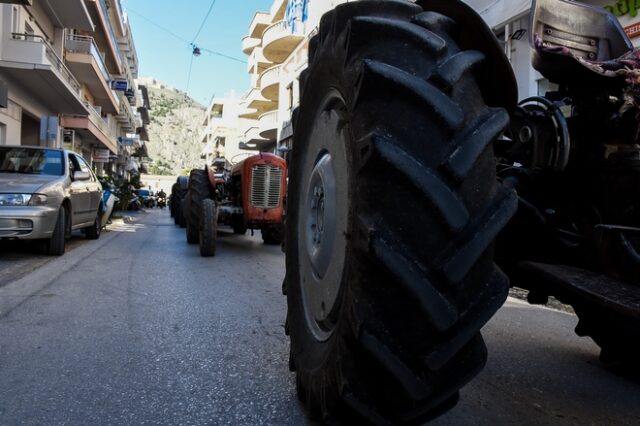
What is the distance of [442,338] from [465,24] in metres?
0.98

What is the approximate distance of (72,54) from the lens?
2278 centimetres

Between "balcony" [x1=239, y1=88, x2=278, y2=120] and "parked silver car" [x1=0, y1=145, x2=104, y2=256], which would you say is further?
"balcony" [x1=239, y1=88, x2=278, y2=120]

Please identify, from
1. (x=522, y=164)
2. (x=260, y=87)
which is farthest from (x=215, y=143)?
(x=522, y=164)

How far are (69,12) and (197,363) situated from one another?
20819mm

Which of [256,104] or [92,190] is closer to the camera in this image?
[92,190]

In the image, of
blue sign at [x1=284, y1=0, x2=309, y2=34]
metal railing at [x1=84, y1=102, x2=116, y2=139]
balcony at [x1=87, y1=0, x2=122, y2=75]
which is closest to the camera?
metal railing at [x1=84, y1=102, x2=116, y2=139]

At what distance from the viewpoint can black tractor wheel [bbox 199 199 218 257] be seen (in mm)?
7543

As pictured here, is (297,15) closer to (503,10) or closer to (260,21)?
(260,21)

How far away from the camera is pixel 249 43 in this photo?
1973 inches

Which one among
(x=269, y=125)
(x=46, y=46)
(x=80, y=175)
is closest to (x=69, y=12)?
(x=46, y=46)

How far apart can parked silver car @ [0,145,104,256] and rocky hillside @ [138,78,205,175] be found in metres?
148

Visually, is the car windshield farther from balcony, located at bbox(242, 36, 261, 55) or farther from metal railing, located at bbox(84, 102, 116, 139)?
balcony, located at bbox(242, 36, 261, 55)

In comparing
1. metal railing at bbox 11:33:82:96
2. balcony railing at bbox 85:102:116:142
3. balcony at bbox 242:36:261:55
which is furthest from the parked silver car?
balcony at bbox 242:36:261:55

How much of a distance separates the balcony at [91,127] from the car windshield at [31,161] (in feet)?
52.9
